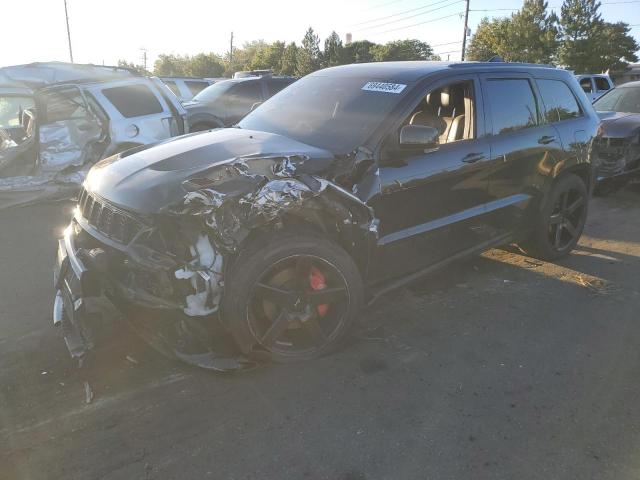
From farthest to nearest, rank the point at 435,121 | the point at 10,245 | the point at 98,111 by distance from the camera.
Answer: the point at 98,111
the point at 10,245
the point at 435,121

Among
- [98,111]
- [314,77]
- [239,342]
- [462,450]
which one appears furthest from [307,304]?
[98,111]

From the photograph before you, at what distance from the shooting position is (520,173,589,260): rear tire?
475 cm

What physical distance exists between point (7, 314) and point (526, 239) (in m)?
4.52

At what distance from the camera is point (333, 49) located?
55375mm

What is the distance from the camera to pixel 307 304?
3.02 metres

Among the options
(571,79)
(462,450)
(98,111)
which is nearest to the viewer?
(462,450)

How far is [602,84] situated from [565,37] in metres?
28.5

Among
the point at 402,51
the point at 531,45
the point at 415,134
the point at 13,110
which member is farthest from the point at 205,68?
the point at 415,134

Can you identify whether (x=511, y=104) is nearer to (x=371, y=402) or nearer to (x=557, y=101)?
(x=557, y=101)

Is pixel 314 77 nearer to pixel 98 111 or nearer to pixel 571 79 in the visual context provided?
pixel 571 79

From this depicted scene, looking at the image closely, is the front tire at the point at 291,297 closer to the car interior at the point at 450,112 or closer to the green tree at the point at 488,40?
the car interior at the point at 450,112

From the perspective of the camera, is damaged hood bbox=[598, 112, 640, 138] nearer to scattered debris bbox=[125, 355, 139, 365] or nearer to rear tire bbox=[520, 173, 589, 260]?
rear tire bbox=[520, 173, 589, 260]

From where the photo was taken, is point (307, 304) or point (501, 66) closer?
point (307, 304)

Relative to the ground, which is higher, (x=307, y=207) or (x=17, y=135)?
(x=307, y=207)
